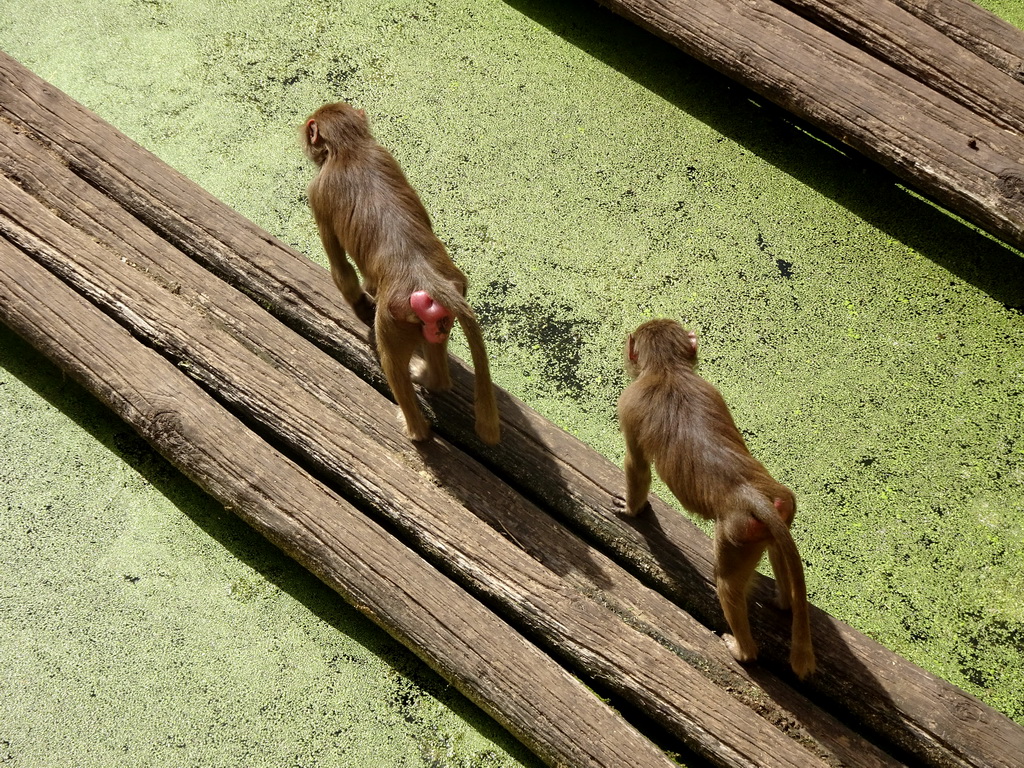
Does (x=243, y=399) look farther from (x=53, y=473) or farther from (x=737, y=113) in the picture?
(x=737, y=113)

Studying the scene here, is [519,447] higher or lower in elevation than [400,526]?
higher

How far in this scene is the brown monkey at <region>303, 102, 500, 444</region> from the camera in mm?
3236

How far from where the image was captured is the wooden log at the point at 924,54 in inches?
169

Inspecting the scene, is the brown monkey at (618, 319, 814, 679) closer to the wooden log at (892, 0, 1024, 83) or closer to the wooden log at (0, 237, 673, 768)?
the wooden log at (0, 237, 673, 768)

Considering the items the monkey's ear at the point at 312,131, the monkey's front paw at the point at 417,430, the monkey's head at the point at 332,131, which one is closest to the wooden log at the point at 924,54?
the monkey's head at the point at 332,131

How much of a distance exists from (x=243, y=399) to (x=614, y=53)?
298cm

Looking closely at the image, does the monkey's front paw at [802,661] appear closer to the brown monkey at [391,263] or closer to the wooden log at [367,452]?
the wooden log at [367,452]

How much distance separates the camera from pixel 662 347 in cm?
328

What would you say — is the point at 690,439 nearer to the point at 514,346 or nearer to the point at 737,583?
the point at 737,583

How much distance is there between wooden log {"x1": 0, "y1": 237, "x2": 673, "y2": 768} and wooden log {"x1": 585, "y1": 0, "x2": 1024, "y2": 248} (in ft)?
9.23

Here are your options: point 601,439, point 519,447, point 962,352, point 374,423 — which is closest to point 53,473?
point 374,423

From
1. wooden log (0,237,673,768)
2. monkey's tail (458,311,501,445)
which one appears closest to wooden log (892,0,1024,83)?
monkey's tail (458,311,501,445)

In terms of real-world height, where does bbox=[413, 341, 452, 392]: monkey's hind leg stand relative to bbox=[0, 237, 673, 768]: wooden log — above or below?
above

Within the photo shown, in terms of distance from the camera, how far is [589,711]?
3057 millimetres
